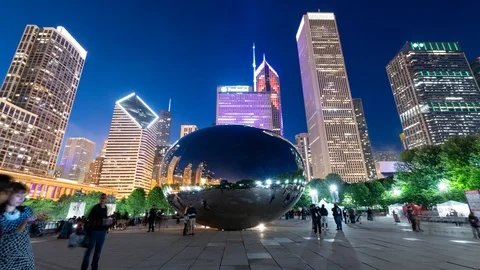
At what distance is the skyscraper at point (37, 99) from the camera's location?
110812 millimetres

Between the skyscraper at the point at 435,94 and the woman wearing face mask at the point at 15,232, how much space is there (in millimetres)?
203588

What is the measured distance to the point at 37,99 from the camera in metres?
127

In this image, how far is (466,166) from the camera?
111 ft

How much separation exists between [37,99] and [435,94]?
26244 centimetres

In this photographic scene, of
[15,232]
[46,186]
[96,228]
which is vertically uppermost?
[46,186]

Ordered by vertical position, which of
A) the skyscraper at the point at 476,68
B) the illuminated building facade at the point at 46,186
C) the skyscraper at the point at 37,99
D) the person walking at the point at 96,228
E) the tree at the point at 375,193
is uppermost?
the skyscraper at the point at 476,68

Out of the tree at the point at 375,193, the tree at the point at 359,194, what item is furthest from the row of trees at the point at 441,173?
the tree at the point at 359,194

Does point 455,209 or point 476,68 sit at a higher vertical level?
point 476,68

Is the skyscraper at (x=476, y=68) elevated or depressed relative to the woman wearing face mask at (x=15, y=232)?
elevated

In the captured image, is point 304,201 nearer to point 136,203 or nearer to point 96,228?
Answer: point 136,203

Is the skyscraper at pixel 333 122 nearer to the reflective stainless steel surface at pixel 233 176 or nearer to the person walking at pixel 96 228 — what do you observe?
the reflective stainless steel surface at pixel 233 176

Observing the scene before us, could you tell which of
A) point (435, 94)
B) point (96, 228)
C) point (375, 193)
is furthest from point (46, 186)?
point (435, 94)

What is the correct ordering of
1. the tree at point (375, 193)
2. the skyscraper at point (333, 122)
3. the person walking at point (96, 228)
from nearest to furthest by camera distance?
the person walking at point (96, 228) < the tree at point (375, 193) < the skyscraper at point (333, 122)

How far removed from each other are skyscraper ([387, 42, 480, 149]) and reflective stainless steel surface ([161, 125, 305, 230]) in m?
192
